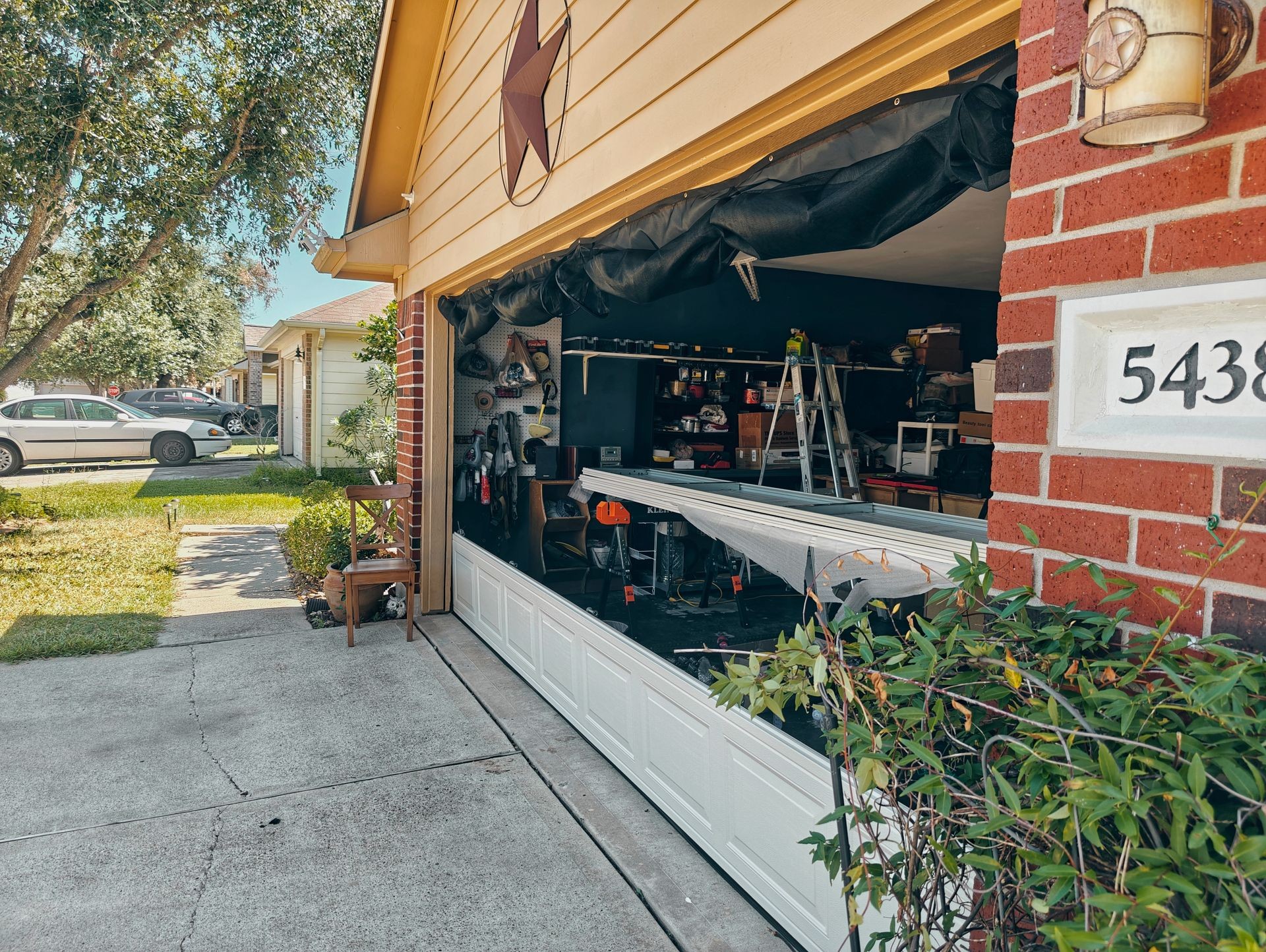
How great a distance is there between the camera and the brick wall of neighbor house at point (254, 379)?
90.4 feet

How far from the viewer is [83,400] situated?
48.6ft

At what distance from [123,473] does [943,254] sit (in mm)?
14026

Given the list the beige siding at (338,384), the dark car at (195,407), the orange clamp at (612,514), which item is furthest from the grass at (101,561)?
the dark car at (195,407)

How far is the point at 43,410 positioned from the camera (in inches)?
567

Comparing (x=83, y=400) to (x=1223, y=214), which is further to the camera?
(x=83, y=400)

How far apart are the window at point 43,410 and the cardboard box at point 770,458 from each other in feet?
43.1

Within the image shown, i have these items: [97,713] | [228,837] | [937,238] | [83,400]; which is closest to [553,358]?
[937,238]

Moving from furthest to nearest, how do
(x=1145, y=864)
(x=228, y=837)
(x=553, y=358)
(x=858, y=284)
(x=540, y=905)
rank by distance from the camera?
1. (x=858, y=284)
2. (x=553, y=358)
3. (x=228, y=837)
4. (x=540, y=905)
5. (x=1145, y=864)

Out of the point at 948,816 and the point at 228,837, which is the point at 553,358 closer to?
the point at 228,837

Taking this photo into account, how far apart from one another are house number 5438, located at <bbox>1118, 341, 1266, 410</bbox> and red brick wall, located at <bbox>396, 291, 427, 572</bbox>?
5.17 metres

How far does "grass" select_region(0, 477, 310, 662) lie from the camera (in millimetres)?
5273

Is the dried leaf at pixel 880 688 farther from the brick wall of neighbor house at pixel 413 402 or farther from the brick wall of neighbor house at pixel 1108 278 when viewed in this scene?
the brick wall of neighbor house at pixel 413 402

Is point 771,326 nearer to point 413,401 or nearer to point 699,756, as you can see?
point 413,401

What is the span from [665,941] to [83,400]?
1617 centimetres
